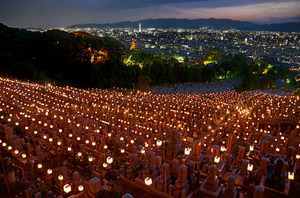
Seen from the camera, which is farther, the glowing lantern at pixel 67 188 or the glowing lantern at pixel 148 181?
the glowing lantern at pixel 67 188

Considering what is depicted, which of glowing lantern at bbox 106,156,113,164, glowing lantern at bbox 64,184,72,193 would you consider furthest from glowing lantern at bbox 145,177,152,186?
glowing lantern at bbox 106,156,113,164

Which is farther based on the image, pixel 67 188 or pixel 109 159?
pixel 109 159

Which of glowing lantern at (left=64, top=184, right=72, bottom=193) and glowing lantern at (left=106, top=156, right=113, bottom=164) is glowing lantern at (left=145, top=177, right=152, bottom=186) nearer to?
glowing lantern at (left=64, top=184, right=72, bottom=193)

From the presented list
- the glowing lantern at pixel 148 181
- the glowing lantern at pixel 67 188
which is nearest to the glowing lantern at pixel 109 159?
the glowing lantern at pixel 67 188

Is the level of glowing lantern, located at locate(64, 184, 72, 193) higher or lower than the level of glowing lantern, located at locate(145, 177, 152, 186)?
lower

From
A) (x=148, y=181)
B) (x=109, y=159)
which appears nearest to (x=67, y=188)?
(x=109, y=159)

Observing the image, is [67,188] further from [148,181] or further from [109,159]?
[148,181]

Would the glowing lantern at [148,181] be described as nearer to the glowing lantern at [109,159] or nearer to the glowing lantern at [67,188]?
the glowing lantern at [67,188]

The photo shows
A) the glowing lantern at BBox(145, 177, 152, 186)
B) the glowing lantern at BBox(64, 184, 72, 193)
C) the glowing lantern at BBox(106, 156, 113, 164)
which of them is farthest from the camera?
the glowing lantern at BBox(106, 156, 113, 164)

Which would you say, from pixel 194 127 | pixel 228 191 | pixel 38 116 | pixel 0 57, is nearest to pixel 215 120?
pixel 194 127

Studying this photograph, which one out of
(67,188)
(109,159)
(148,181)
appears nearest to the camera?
(148,181)

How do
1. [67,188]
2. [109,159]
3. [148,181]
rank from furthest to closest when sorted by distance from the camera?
1. [109,159]
2. [67,188]
3. [148,181]
